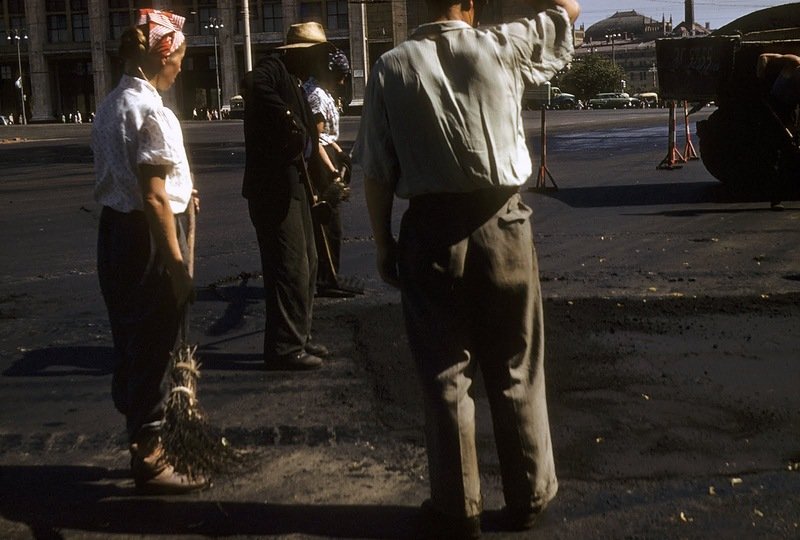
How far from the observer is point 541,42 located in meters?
3.70

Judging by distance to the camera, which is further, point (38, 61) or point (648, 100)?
point (648, 100)

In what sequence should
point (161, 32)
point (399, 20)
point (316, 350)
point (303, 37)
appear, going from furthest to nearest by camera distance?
point (399, 20)
point (303, 37)
point (316, 350)
point (161, 32)

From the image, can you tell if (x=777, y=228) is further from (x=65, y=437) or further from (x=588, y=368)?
(x=65, y=437)

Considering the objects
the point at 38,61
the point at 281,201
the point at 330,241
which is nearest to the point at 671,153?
the point at 330,241

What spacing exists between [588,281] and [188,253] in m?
4.82

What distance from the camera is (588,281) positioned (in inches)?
344

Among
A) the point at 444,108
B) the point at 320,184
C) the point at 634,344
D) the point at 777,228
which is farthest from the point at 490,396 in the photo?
the point at 777,228

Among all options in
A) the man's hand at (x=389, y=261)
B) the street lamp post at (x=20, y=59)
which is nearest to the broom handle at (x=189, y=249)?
the man's hand at (x=389, y=261)

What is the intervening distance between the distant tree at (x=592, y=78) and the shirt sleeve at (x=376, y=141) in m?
117

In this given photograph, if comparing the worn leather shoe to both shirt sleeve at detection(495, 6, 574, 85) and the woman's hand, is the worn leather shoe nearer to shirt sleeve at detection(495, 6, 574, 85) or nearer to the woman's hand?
the woman's hand

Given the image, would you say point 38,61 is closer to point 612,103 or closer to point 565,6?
point 612,103

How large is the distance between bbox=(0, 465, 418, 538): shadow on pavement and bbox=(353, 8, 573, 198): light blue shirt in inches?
46.0

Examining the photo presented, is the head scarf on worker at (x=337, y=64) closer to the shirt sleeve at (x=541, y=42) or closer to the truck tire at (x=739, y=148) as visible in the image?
the shirt sleeve at (x=541, y=42)

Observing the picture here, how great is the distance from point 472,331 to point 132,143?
54.0 inches
